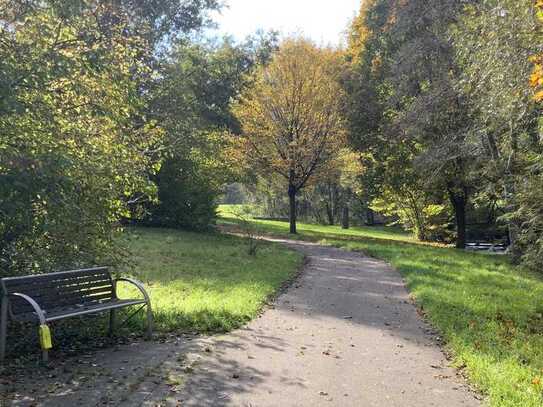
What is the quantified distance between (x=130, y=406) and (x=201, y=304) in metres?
4.27

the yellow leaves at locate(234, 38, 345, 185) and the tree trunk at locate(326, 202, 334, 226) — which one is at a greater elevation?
the yellow leaves at locate(234, 38, 345, 185)

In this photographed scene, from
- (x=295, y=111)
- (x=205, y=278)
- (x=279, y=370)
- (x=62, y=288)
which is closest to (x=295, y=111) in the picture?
(x=295, y=111)

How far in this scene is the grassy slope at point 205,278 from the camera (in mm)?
7609

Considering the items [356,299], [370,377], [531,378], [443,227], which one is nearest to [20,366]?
[370,377]

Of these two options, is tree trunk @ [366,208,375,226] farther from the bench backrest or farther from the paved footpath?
the bench backrest

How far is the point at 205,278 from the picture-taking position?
11.6m

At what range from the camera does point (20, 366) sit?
5.21 meters

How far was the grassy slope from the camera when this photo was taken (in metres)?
7.61

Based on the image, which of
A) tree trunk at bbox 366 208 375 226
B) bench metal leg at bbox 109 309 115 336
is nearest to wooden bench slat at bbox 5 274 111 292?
bench metal leg at bbox 109 309 115 336

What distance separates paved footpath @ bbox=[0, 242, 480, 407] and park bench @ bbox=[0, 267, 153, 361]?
530mm

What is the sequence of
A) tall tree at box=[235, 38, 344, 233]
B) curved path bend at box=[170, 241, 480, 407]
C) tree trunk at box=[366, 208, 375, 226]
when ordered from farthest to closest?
tree trunk at box=[366, 208, 375, 226], tall tree at box=[235, 38, 344, 233], curved path bend at box=[170, 241, 480, 407]

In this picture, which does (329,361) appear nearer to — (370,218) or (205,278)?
(205,278)

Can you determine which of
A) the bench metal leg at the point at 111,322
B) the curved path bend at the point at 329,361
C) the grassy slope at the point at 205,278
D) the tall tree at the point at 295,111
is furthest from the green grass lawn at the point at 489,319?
the tall tree at the point at 295,111

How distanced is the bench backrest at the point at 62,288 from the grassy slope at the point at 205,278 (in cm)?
79
